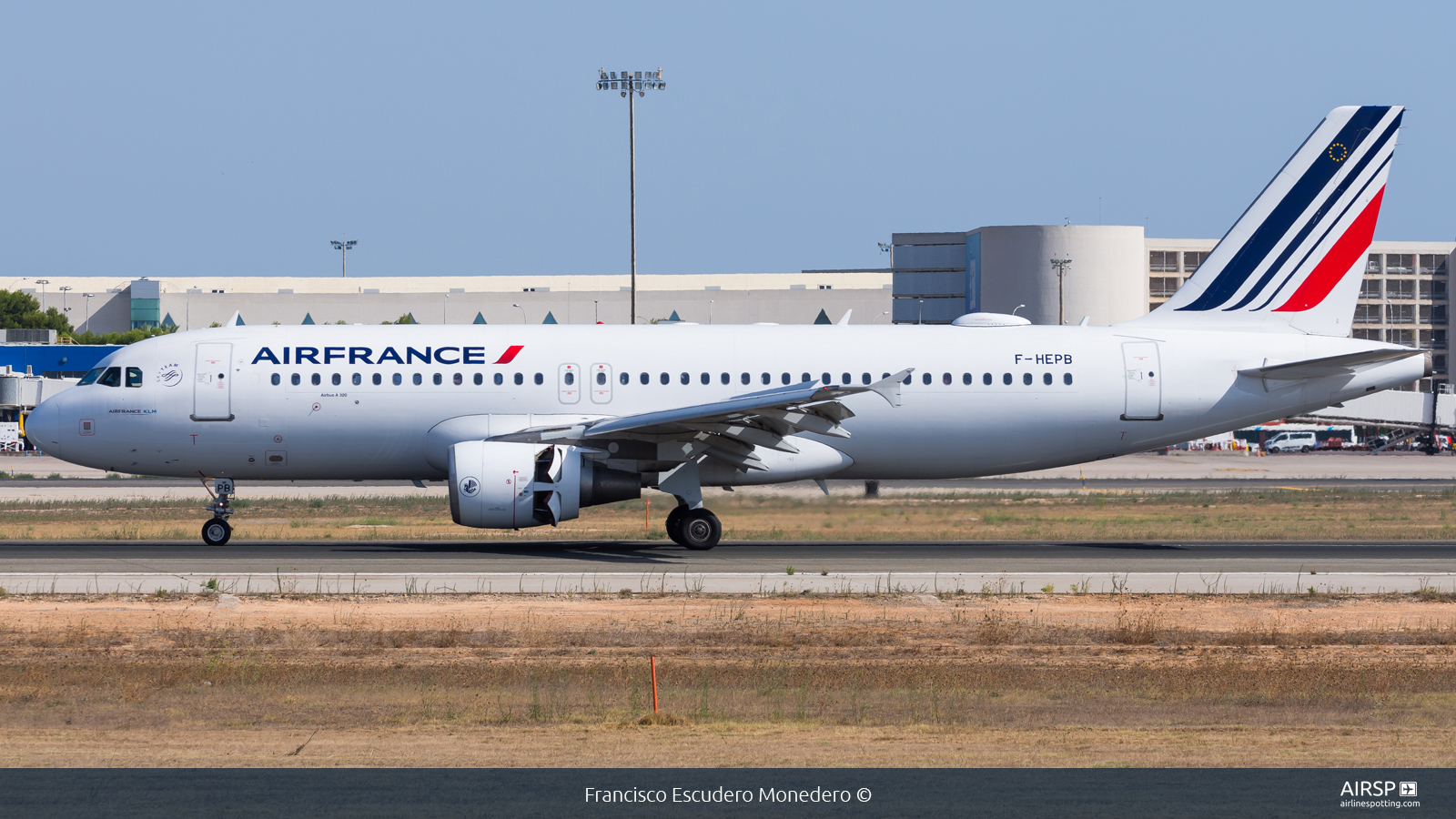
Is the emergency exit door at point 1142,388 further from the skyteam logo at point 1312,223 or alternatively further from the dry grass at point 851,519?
the dry grass at point 851,519

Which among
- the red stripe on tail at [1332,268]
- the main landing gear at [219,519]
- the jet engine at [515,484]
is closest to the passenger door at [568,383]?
the jet engine at [515,484]

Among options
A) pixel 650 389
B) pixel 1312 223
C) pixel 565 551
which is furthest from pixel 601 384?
pixel 1312 223

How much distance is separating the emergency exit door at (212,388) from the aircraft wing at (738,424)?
5.99 meters

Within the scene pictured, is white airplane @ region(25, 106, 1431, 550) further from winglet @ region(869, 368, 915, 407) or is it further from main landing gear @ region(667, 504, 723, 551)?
winglet @ region(869, 368, 915, 407)

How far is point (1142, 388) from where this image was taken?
99.1 feet

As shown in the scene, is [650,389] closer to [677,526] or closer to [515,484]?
[677,526]

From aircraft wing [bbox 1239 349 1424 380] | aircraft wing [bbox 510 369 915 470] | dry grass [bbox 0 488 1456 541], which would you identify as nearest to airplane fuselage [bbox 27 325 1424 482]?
aircraft wing [bbox 1239 349 1424 380]

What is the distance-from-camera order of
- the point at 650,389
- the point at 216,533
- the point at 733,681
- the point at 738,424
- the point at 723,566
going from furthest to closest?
the point at 650,389
the point at 216,533
the point at 738,424
the point at 723,566
the point at 733,681

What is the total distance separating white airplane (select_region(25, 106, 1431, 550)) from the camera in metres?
27.7

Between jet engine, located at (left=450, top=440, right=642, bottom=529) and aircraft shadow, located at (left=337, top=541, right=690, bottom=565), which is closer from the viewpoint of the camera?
jet engine, located at (left=450, top=440, right=642, bottom=529)

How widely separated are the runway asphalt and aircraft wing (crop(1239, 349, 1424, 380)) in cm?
375

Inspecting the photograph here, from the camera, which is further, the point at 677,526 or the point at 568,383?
the point at 568,383

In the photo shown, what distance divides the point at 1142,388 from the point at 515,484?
45.2ft

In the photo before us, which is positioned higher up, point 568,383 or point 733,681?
point 568,383
